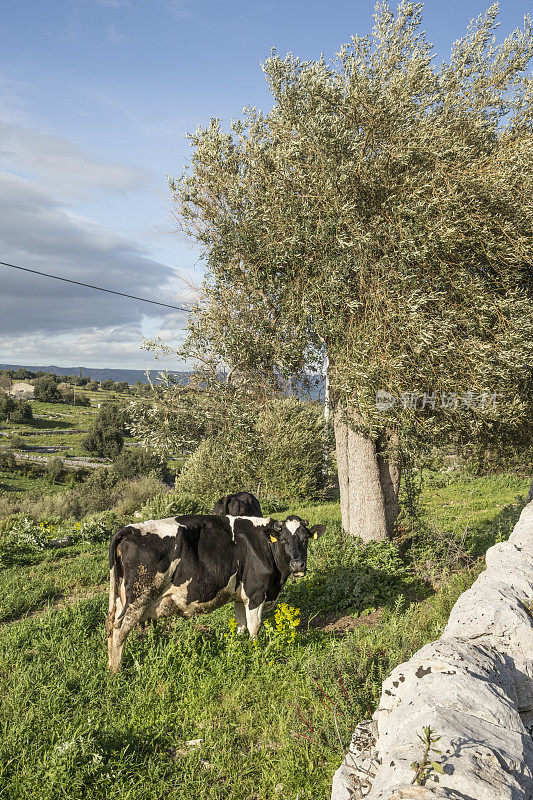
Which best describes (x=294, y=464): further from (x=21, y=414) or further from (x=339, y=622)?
(x=21, y=414)

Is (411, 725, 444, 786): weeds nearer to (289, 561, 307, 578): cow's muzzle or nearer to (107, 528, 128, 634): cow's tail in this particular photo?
(289, 561, 307, 578): cow's muzzle

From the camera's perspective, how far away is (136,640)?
689cm

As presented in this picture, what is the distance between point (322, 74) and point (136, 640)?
37.5 feet

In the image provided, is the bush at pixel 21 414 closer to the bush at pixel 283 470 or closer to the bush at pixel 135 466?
the bush at pixel 135 466

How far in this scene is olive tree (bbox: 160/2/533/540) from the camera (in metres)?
8.78

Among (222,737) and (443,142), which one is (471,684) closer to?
(222,737)

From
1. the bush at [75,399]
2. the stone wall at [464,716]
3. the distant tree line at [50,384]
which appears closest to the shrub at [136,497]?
the stone wall at [464,716]

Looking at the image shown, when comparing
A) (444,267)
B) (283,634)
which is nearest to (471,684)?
(283,634)

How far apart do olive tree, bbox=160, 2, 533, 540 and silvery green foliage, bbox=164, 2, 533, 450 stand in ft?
0.14

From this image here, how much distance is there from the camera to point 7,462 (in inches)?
2015

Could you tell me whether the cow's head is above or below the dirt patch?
above

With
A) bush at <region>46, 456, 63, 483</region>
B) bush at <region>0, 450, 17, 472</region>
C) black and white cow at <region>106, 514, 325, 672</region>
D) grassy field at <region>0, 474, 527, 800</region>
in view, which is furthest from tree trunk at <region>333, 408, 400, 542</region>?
bush at <region>0, 450, 17, 472</region>

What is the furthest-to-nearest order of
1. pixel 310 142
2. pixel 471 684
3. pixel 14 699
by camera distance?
pixel 310 142
pixel 14 699
pixel 471 684

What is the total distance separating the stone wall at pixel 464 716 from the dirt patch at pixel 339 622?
3301mm
